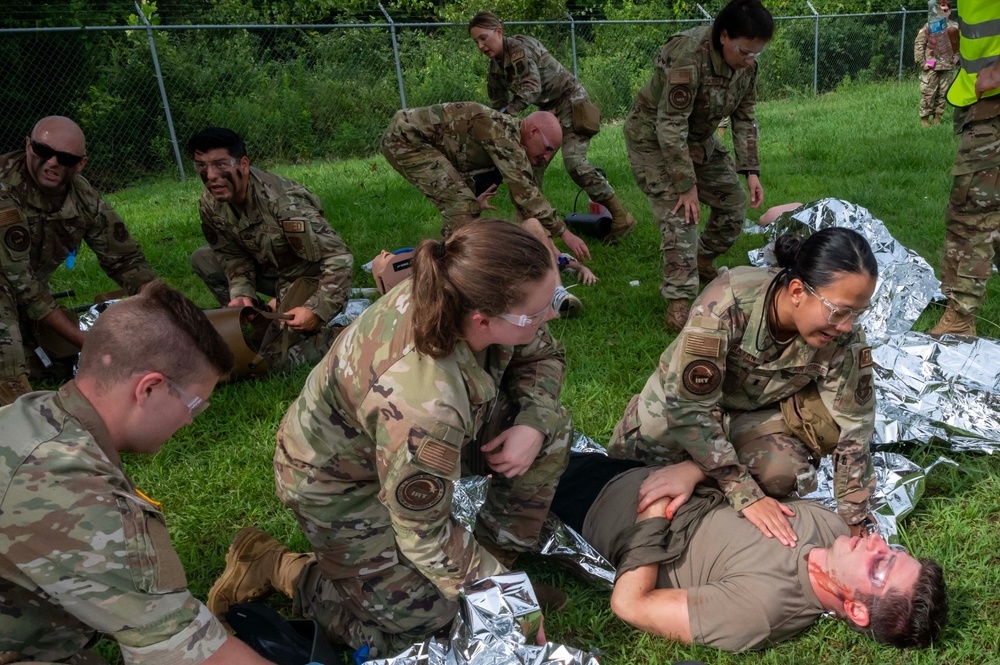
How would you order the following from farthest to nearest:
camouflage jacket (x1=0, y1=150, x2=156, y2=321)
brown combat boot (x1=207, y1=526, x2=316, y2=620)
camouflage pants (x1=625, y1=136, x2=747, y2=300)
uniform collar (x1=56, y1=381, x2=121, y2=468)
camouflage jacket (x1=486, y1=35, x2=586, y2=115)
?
1. camouflage jacket (x1=486, y1=35, x2=586, y2=115)
2. camouflage pants (x1=625, y1=136, x2=747, y2=300)
3. camouflage jacket (x1=0, y1=150, x2=156, y2=321)
4. brown combat boot (x1=207, y1=526, x2=316, y2=620)
5. uniform collar (x1=56, y1=381, x2=121, y2=468)

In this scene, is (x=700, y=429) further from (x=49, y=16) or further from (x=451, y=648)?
(x=49, y=16)

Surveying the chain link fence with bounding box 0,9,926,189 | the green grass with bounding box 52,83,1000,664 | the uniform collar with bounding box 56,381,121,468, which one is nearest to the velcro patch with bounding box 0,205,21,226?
the green grass with bounding box 52,83,1000,664

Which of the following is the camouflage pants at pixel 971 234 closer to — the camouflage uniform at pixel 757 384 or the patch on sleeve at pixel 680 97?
the patch on sleeve at pixel 680 97

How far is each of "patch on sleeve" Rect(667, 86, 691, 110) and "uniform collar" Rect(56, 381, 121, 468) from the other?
382cm

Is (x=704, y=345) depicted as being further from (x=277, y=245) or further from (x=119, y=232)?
(x=119, y=232)

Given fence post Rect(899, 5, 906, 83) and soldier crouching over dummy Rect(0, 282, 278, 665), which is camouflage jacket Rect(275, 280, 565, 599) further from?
fence post Rect(899, 5, 906, 83)

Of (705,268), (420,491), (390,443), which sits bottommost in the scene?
(705,268)

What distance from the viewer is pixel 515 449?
8.24 ft

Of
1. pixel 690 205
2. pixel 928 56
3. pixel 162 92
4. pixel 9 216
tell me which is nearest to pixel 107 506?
pixel 9 216

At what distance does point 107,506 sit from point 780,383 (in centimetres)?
237

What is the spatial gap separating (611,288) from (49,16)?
10.1 metres

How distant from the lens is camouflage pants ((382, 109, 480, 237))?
5156 millimetres

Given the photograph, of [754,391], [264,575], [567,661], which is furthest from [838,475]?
[264,575]

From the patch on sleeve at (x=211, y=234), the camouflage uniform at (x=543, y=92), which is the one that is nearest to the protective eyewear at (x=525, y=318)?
the patch on sleeve at (x=211, y=234)
